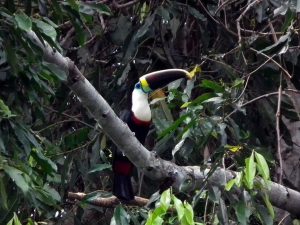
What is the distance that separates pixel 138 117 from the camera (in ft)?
12.3

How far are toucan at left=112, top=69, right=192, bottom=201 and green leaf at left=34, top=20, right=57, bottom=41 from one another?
0.86 meters

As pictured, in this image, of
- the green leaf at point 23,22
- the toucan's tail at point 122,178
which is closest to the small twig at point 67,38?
the toucan's tail at point 122,178

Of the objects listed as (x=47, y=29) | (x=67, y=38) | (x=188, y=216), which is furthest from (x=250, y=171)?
(x=67, y=38)

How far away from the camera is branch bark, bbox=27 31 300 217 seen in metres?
2.57

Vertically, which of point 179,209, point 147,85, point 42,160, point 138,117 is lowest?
point 138,117

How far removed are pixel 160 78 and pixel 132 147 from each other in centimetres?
77

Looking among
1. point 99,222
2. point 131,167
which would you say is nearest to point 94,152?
point 131,167

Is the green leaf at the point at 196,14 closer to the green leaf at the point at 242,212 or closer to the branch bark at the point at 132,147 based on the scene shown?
the branch bark at the point at 132,147

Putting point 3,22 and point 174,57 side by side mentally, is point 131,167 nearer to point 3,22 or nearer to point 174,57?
point 174,57

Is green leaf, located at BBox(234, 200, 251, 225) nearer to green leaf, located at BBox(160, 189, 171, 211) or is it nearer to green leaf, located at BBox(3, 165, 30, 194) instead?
green leaf, located at BBox(160, 189, 171, 211)

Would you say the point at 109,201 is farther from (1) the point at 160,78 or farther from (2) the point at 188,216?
(2) the point at 188,216

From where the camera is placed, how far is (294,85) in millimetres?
3492

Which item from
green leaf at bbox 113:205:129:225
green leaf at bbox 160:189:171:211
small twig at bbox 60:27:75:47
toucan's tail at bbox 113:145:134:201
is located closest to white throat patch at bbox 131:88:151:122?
toucan's tail at bbox 113:145:134:201

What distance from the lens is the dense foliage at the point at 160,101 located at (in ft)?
8.50
